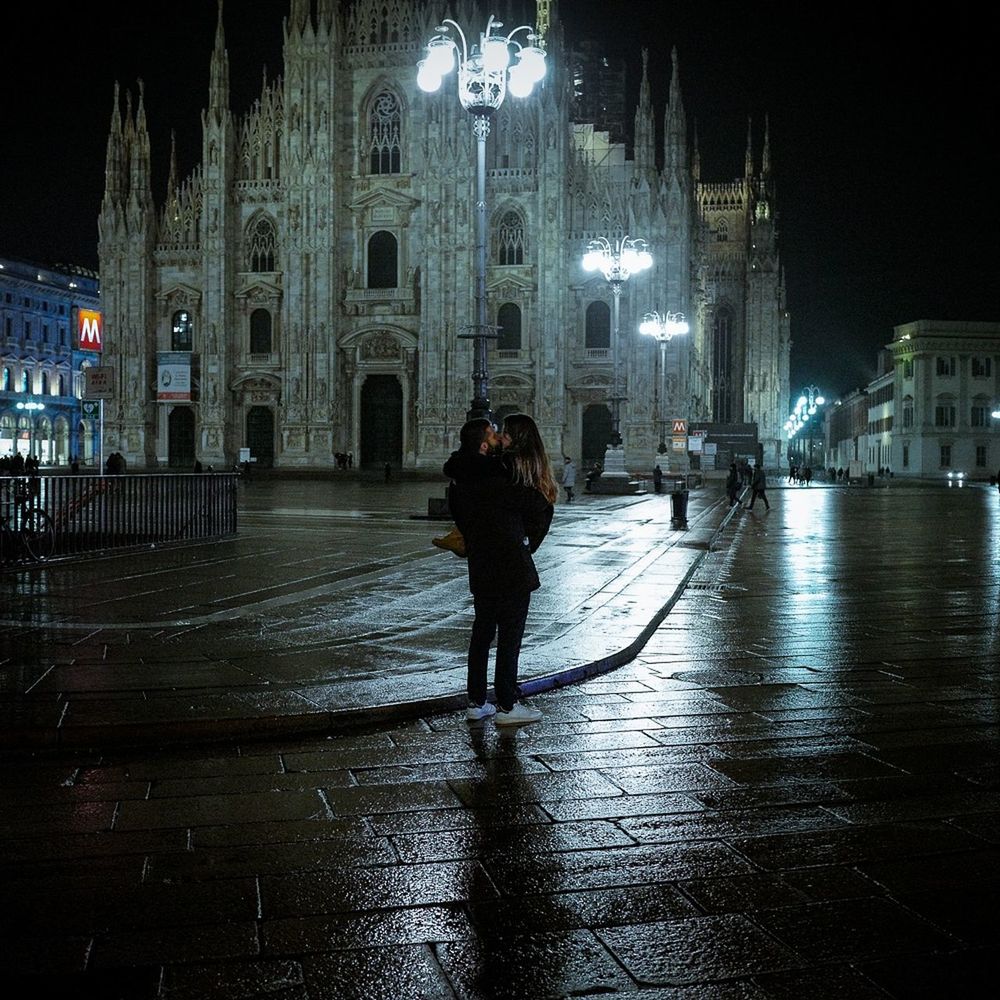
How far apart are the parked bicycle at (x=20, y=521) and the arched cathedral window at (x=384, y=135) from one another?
42553 millimetres

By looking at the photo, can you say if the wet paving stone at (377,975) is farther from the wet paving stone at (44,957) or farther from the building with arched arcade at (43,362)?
the building with arched arcade at (43,362)

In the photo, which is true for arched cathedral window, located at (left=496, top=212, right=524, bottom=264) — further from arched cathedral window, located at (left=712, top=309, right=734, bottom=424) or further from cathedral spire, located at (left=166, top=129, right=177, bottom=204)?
arched cathedral window, located at (left=712, top=309, right=734, bottom=424)

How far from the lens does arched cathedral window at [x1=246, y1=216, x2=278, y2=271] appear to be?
171 feet

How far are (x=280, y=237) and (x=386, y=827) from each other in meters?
50.5

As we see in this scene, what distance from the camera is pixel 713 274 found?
288 ft

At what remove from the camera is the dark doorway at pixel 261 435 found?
5275cm

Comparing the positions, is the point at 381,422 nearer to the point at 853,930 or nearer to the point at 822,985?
the point at 853,930

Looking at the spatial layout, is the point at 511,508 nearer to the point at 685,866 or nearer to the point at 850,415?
the point at 685,866

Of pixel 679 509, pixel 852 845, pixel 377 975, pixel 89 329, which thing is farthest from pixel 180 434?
pixel 377 975

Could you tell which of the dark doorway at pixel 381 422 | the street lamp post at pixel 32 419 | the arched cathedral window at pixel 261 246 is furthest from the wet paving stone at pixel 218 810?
the street lamp post at pixel 32 419

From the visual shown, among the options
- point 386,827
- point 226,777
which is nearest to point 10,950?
point 386,827

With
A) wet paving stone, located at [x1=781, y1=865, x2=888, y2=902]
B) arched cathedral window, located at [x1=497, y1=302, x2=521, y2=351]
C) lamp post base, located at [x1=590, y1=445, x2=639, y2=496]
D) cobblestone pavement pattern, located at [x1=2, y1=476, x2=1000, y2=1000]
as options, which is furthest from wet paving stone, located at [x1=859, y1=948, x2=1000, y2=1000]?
arched cathedral window, located at [x1=497, y1=302, x2=521, y2=351]

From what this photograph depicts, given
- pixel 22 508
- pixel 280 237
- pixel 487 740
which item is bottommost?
pixel 487 740

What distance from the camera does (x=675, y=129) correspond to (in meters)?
52.1
